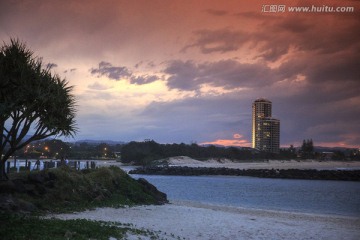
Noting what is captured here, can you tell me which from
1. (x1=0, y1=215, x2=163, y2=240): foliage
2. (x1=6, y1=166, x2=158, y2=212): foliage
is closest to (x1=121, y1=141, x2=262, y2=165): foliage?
(x1=6, y1=166, x2=158, y2=212): foliage

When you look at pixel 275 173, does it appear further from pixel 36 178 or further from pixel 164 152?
pixel 36 178

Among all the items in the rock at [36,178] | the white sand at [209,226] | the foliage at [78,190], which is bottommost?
the white sand at [209,226]

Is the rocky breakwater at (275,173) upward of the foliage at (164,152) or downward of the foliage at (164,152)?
downward

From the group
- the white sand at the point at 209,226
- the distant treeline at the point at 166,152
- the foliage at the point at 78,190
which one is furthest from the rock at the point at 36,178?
the distant treeline at the point at 166,152

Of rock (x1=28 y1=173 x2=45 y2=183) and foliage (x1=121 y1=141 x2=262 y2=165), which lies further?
foliage (x1=121 y1=141 x2=262 y2=165)

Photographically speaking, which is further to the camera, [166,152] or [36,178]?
[166,152]

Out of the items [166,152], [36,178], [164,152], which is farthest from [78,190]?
[166,152]

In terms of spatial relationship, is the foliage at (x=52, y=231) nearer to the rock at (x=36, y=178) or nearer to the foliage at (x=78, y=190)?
the foliage at (x=78, y=190)

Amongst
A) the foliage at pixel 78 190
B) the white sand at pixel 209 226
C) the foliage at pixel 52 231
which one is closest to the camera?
the foliage at pixel 52 231

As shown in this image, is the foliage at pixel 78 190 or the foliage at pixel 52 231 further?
the foliage at pixel 78 190

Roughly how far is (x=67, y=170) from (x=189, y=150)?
133 meters

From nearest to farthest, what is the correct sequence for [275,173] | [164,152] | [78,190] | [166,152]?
[78,190] → [275,173] → [164,152] → [166,152]

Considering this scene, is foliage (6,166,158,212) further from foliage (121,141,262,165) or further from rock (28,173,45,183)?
foliage (121,141,262,165)

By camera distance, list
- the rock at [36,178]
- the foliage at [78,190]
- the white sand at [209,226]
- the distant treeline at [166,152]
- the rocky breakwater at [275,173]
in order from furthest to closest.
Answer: the distant treeline at [166,152] < the rocky breakwater at [275,173] < the rock at [36,178] < the foliage at [78,190] < the white sand at [209,226]
